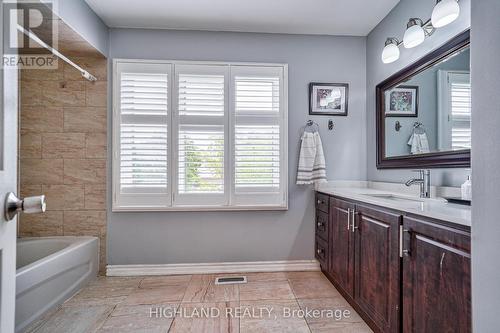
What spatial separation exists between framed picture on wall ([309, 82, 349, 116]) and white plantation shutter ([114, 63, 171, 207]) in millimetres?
1513

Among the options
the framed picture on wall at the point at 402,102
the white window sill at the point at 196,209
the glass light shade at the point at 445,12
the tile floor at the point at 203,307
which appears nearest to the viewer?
the glass light shade at the point at 445,12

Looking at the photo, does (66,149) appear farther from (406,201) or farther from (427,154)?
(427,154)

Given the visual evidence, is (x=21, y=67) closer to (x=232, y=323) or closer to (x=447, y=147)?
(x=232, y=323)

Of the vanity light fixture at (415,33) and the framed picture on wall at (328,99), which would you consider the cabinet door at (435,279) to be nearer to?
the vanity light fixture at (415,33)

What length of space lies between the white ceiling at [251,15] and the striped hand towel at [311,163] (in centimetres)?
112

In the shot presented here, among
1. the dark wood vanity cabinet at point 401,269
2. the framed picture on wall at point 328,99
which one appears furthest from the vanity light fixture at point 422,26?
the dark wood vanity cabinet at point 401,269

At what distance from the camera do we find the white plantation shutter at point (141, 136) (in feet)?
8.74

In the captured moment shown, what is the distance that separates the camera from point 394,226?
149 cm

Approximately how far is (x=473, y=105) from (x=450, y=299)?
2.84ft

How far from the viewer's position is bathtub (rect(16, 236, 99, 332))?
181 centimetres

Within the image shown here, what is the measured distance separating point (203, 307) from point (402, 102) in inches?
93.0

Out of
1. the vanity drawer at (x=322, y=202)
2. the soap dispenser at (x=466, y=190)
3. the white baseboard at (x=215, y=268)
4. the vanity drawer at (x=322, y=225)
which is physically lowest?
the white baseboard at (x=215, y=268)

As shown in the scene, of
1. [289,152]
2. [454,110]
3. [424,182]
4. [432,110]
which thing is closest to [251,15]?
[289,152]

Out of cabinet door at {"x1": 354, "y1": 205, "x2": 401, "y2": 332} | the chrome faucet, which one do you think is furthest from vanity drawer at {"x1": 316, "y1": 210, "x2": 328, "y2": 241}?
the chrome faucet
